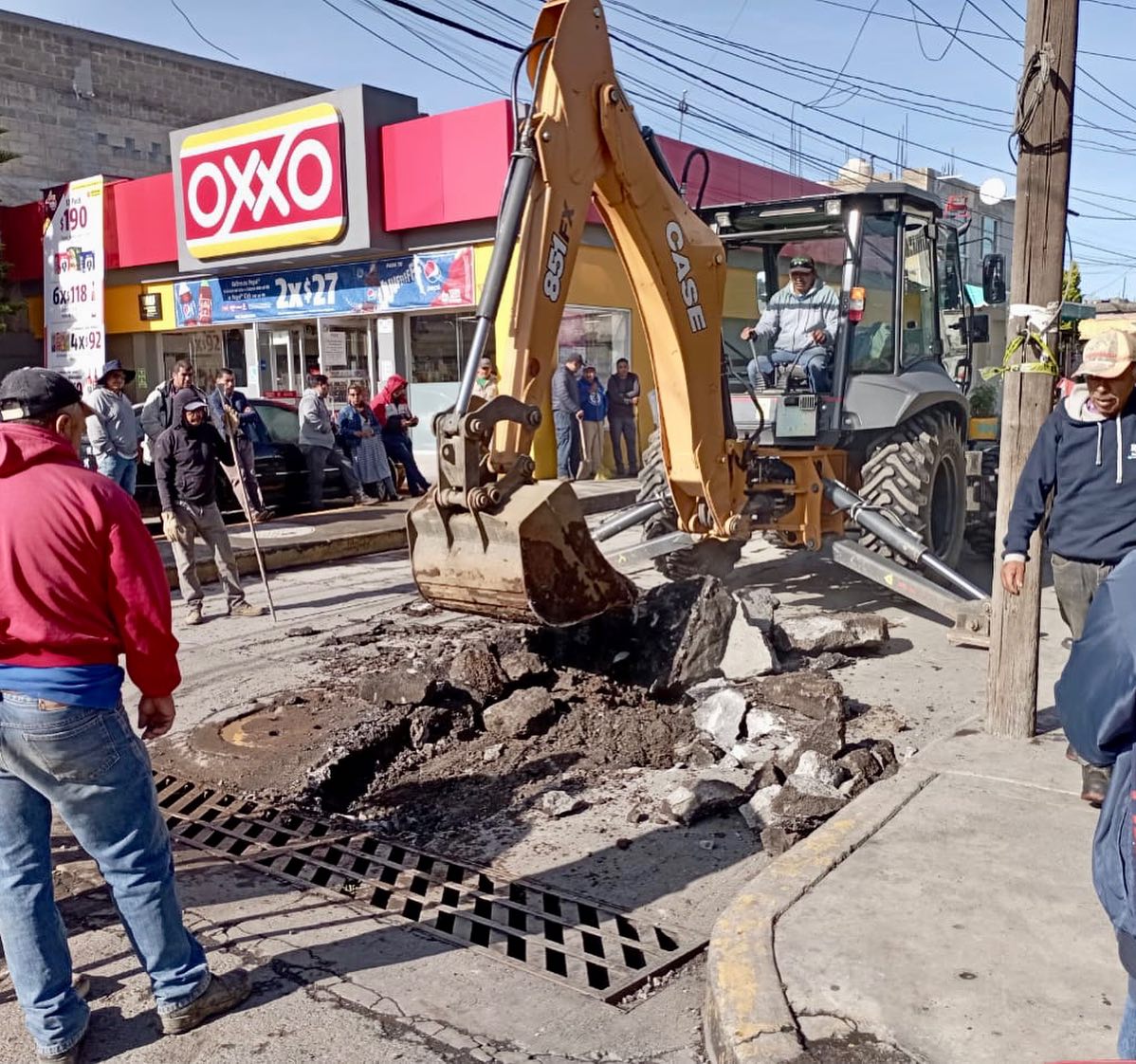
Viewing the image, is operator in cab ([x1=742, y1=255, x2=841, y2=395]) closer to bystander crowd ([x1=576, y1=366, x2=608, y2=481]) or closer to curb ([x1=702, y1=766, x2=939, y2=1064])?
curb ([x1=702, y1=766, x2=939, y2=1064])

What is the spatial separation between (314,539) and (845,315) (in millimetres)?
6314

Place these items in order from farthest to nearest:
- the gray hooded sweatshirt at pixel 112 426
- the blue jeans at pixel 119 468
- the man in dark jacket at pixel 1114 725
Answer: the blue jeans at pixel 119 468 → the gray hooded sweatshirt at pixel 112 426 → the man in dark jacket at pixel 1114 725

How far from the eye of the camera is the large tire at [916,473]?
26.5 feet

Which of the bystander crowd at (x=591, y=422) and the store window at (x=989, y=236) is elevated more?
the store window at (x=989, y=236)

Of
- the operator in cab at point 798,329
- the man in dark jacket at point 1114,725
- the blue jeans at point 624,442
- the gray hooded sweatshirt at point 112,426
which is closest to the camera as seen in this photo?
the man in dark jacket at point 1114,725

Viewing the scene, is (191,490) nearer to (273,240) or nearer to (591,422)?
(591,422)

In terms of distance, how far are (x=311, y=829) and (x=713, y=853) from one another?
178 centimetres

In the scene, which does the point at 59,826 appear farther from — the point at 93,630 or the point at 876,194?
the point at 876,194

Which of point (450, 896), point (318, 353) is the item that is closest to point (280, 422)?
point (318, 353)

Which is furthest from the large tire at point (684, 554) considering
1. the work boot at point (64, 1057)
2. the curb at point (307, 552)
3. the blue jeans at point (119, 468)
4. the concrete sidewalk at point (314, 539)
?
the work boot at point (64, 1057)

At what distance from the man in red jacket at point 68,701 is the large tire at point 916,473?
603cm

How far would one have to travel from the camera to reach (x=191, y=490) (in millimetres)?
8734

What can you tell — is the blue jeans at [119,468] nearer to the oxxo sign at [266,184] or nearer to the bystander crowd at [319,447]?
the bystander crowd at [319,447]

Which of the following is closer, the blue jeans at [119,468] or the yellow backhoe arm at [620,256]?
the yellow backhoe arm at [620,256]
